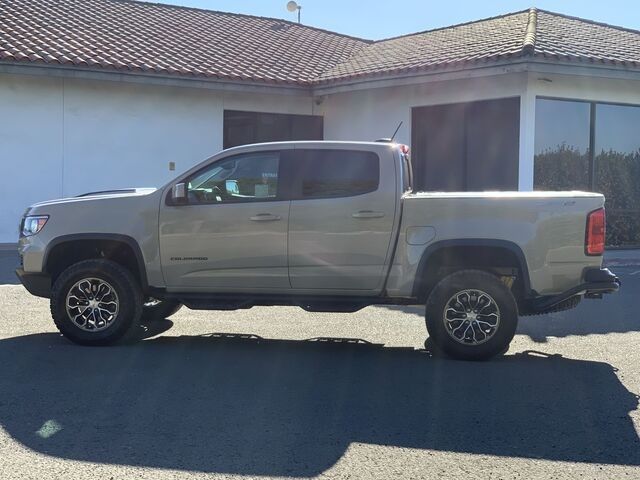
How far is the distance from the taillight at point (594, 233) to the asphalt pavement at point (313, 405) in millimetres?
1066

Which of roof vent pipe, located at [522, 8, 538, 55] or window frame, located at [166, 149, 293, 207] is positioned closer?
window frame, located at [166, 149, 293, 207]

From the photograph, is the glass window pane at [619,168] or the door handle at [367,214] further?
the glass window pane at [619,168]

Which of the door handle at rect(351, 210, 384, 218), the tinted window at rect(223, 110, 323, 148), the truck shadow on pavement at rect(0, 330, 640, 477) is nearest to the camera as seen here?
the truck shadow on pavement at rect(0, 330, 640, 477)

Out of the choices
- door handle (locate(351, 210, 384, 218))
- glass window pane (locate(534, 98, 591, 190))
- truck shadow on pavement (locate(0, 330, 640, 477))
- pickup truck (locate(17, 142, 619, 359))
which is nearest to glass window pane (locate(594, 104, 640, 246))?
glass window pane (locate(534, 98, 591, 190))

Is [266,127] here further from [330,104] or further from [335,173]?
[335,173]

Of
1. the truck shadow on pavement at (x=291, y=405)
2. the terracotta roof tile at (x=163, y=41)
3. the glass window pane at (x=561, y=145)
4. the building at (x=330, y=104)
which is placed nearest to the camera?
the truck shadow on pavement at (x=291, y=405)

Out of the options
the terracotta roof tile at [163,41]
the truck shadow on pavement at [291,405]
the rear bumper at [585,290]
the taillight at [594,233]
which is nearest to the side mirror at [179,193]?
the truck shadow on pavement at [291,405]

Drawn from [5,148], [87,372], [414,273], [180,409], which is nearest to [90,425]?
[180,409]

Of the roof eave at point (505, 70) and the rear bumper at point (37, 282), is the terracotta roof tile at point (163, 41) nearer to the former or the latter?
the roof eave at point (505, 70)

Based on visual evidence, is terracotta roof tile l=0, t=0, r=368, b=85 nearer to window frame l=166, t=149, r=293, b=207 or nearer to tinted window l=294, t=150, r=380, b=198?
window frame l=166, t=149, r=293, b=207

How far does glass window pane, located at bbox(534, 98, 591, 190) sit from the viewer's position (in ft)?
47.6

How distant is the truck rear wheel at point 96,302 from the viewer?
7062mm

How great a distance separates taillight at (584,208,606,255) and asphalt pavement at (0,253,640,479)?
1066 millimetres

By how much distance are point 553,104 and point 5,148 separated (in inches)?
438
